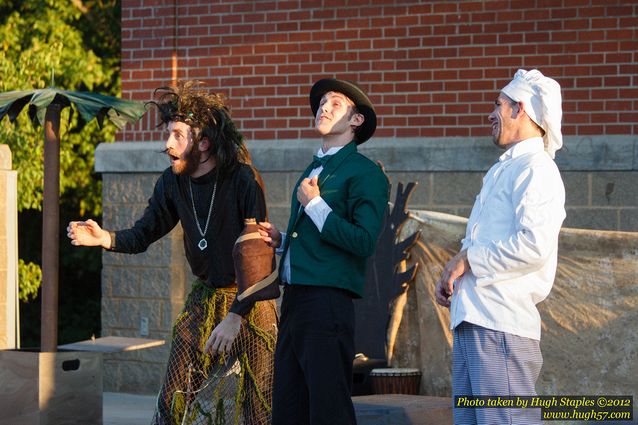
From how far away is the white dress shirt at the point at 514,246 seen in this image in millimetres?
4191

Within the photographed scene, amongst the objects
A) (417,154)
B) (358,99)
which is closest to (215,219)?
(358,99)

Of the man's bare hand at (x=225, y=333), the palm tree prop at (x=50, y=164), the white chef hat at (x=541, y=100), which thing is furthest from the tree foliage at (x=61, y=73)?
the white chef hat at (x=541, y=100)

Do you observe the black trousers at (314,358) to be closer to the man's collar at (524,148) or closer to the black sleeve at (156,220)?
the man's collar at (524,148)

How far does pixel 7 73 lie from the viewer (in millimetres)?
11625

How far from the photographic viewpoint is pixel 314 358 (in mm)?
4668

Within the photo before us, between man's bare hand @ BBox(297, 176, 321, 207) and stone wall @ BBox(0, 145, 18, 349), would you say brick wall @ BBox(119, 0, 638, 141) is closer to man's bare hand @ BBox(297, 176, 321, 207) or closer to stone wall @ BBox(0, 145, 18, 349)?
stone wall @ BBox(0, 145, 18, 349)

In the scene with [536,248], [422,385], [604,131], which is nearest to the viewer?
[536,248]

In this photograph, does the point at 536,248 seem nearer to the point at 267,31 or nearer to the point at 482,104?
the point at 482,104

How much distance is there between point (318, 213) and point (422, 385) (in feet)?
11.4

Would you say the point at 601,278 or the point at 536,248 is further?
the point at 601,278

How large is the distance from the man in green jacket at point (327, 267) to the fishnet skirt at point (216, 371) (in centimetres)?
87

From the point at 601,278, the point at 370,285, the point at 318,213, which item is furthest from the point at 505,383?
the point at 370,285

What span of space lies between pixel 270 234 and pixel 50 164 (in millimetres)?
2454

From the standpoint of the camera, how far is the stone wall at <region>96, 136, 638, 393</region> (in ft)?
27.8
